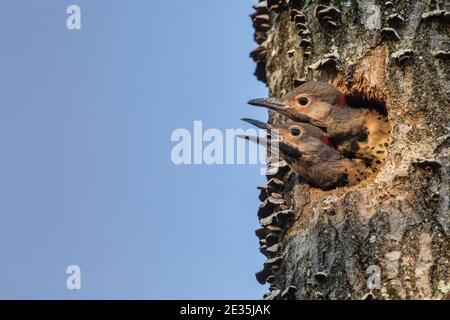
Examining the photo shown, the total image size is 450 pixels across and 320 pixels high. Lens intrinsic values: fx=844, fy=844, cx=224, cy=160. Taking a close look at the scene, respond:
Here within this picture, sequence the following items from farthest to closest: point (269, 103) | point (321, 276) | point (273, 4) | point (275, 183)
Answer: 1. point (273, 4)
2. point (269, 103)
3. point (275, 183)
4. point (321, 276)

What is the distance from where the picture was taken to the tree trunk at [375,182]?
5.62m

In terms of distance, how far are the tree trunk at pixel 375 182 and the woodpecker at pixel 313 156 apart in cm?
15

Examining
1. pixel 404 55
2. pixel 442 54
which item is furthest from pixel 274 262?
pixel 442 54

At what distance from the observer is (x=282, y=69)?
785cm

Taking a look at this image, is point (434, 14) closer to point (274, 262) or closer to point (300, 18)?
point (300, 18)

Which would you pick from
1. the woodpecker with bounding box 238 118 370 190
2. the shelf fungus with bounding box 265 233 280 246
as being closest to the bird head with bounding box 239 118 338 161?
the woodpecker with bounding box 238 118 370 190

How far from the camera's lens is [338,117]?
7695 millimetres

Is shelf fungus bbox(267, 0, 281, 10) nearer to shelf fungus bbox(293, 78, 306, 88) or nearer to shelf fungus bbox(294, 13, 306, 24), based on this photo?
shelf fungus bbox(294, 13, 306, 24)

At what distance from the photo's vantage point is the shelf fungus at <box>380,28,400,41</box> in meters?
6.79

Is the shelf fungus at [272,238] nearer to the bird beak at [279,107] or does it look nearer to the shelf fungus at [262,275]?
the shelf fungus at [262,275]

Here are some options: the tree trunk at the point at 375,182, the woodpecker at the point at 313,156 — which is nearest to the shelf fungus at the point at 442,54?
the tree trunk at the point at 375,182

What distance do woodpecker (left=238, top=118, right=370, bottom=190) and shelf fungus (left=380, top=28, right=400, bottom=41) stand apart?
1.11 metres

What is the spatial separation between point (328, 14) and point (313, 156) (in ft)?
4.04
